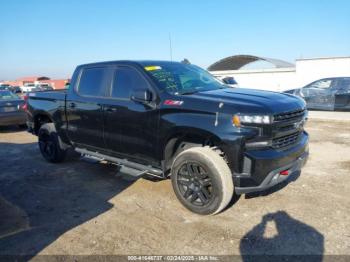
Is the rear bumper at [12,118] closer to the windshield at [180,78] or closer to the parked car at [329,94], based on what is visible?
the windshield at [180,78]

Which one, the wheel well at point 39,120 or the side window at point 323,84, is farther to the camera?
the side window at point 323,84

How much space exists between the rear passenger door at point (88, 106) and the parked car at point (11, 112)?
5897 mm

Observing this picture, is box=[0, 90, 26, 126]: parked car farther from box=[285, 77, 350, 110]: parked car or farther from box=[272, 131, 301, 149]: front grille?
box=[285, 77, 350, 110]: parked car

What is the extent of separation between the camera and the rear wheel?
20.6 ft

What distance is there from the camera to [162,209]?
418 cm

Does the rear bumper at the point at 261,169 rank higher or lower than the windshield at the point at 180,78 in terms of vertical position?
lower

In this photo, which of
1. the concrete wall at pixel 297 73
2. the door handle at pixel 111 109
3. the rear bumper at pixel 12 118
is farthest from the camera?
the concrete wall at pixel 297 73

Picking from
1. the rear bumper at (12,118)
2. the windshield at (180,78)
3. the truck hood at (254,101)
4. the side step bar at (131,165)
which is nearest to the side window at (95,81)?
the windshield at (180,78)

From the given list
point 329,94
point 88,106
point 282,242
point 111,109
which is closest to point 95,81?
point 88,106

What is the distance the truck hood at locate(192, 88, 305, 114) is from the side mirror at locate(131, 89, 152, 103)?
1.95ft

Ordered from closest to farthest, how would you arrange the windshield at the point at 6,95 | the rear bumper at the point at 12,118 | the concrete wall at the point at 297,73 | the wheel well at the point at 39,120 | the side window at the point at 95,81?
the side window at the point at 95,81 → the wheel well at the point at 39,120 → the rear bumper at the point at 12,118 → the windshield at the point at 6,95 → the concrete wall at the point at 297,73

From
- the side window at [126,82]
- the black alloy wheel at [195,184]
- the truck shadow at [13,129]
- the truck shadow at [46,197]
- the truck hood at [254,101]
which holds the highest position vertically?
the side window at [126,82]

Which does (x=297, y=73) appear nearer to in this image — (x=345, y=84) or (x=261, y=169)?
(x=345, y=84)

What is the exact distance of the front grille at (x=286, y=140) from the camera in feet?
12.1
